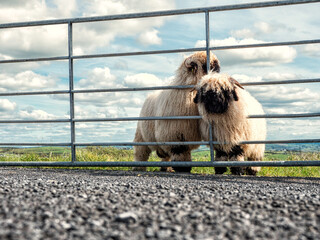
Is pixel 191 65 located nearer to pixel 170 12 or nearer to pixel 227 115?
pixel 170 12

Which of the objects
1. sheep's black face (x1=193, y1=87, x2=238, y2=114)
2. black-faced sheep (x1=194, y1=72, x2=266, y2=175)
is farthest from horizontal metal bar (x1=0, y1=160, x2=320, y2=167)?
sheep's black face (x1=193, y1=87, x2=238, y2=114)

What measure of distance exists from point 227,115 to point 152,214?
118 inches

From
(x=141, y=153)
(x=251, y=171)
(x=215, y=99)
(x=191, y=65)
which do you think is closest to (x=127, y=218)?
(x=215, y=99)

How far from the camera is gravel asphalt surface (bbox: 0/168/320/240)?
1.90 m

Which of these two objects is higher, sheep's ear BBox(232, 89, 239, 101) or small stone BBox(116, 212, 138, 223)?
sheep's ear BBox(232, 89, 239, 101)

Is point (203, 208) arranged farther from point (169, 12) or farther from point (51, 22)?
point (51, 22)

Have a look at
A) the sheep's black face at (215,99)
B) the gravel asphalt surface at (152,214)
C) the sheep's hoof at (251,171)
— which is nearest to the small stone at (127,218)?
the gravel asphalt surface at (152,214)

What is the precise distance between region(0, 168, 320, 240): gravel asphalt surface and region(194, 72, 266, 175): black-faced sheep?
187 cm

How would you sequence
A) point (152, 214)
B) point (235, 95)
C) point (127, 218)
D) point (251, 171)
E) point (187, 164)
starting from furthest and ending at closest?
point (251, 171)
point (187, 164)
point (235, 95)
point (152, 214)
point (127, 218)

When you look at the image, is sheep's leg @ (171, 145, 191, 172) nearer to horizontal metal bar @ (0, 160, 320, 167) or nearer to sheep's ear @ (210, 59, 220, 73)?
horizontal metal bar @ (0, 160, 320, 167)

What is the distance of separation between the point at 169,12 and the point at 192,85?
1084 mm

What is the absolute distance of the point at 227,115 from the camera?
4957 millimetres

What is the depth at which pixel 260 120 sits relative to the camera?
5.61m

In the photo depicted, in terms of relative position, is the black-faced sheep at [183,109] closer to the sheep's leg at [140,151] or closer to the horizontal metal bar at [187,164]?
the horizontal metal bar at [187,164]
